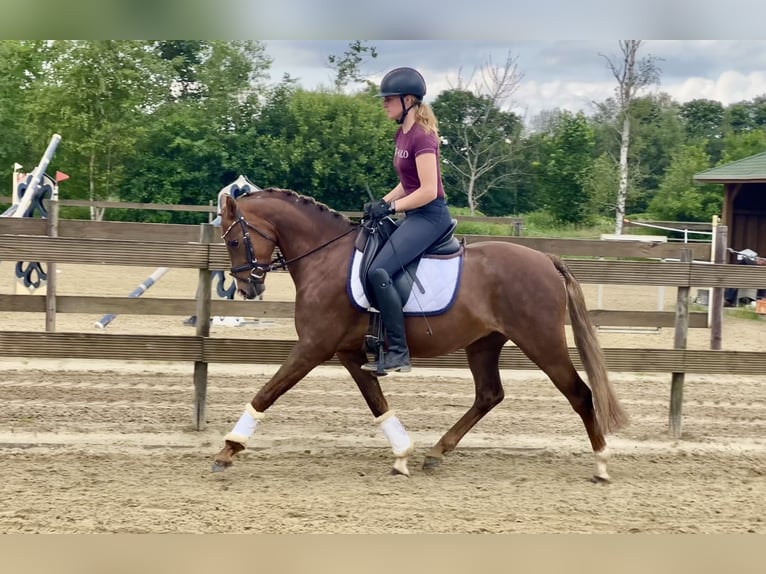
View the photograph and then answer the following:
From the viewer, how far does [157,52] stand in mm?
32938

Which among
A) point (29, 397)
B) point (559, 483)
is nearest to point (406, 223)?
point (559, 483)

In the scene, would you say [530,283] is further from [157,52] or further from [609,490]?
[157,52]

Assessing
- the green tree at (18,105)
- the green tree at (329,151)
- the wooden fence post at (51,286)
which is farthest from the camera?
the green tree at (329,151)

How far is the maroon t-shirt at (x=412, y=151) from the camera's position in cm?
508

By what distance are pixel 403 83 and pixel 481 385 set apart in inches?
86.0

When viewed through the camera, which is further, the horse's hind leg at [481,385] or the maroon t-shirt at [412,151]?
the horse's hind leg at [481,385]

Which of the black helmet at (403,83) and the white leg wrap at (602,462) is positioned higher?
the black helmet at (403,83)

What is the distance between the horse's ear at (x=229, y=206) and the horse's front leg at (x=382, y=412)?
3.90ft

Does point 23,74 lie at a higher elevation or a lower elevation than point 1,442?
higher

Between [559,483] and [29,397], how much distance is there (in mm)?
4730

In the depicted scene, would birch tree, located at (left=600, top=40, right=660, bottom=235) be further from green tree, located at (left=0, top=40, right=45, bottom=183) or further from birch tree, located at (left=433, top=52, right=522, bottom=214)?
green tree, located at (left=0, top=40, right=45, bottom=183)

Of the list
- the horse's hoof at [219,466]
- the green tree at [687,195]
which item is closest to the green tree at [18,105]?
the green tree at [687,195]

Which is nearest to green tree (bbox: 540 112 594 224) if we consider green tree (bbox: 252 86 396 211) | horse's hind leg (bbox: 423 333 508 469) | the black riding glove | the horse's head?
green tree (bbox: 252 86 396 211)

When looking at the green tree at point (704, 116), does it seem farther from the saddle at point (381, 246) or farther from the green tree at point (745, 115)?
the saddle at point (381, 246)
